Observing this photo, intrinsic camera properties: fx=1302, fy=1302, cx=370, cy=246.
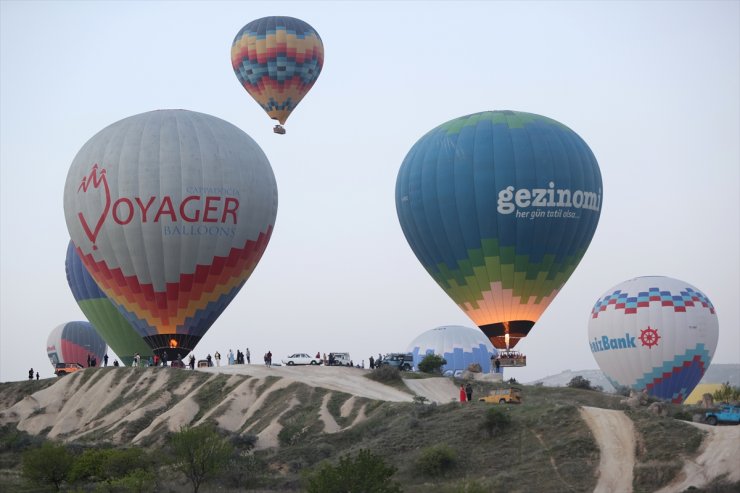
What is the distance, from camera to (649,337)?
7412 centimetres

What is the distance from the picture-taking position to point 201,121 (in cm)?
6656

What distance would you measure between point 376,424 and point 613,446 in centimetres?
1150

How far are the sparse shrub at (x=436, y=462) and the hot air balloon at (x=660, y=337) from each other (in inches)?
1148

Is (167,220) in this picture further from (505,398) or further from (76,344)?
(76,344)

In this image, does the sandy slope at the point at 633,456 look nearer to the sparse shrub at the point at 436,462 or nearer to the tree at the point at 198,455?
the sparse shrub at the point at 436,462

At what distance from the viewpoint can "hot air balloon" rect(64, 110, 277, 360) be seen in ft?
207

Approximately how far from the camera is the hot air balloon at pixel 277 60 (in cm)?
8069

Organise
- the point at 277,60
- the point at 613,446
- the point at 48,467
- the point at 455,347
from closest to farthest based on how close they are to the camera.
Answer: the point at 613,446 → the point at 48,467 → the point at 277,60 → the point at 455,347

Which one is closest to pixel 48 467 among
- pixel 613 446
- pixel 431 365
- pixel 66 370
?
pixel 613 446

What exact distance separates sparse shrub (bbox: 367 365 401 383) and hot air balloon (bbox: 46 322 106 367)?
3906 cm

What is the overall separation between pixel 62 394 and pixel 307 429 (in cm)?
1918

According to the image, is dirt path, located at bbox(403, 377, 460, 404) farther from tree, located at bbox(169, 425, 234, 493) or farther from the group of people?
tree, located at bbox(169, 425, 234, 493)

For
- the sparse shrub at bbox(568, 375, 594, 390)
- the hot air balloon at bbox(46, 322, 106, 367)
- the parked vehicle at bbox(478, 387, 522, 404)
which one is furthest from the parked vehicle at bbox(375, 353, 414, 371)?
the hot air balloon at bbox(46, 322, 106, 367)

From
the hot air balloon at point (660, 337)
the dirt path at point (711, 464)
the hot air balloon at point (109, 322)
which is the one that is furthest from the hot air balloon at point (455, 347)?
the dirt path at point (711, 464)
